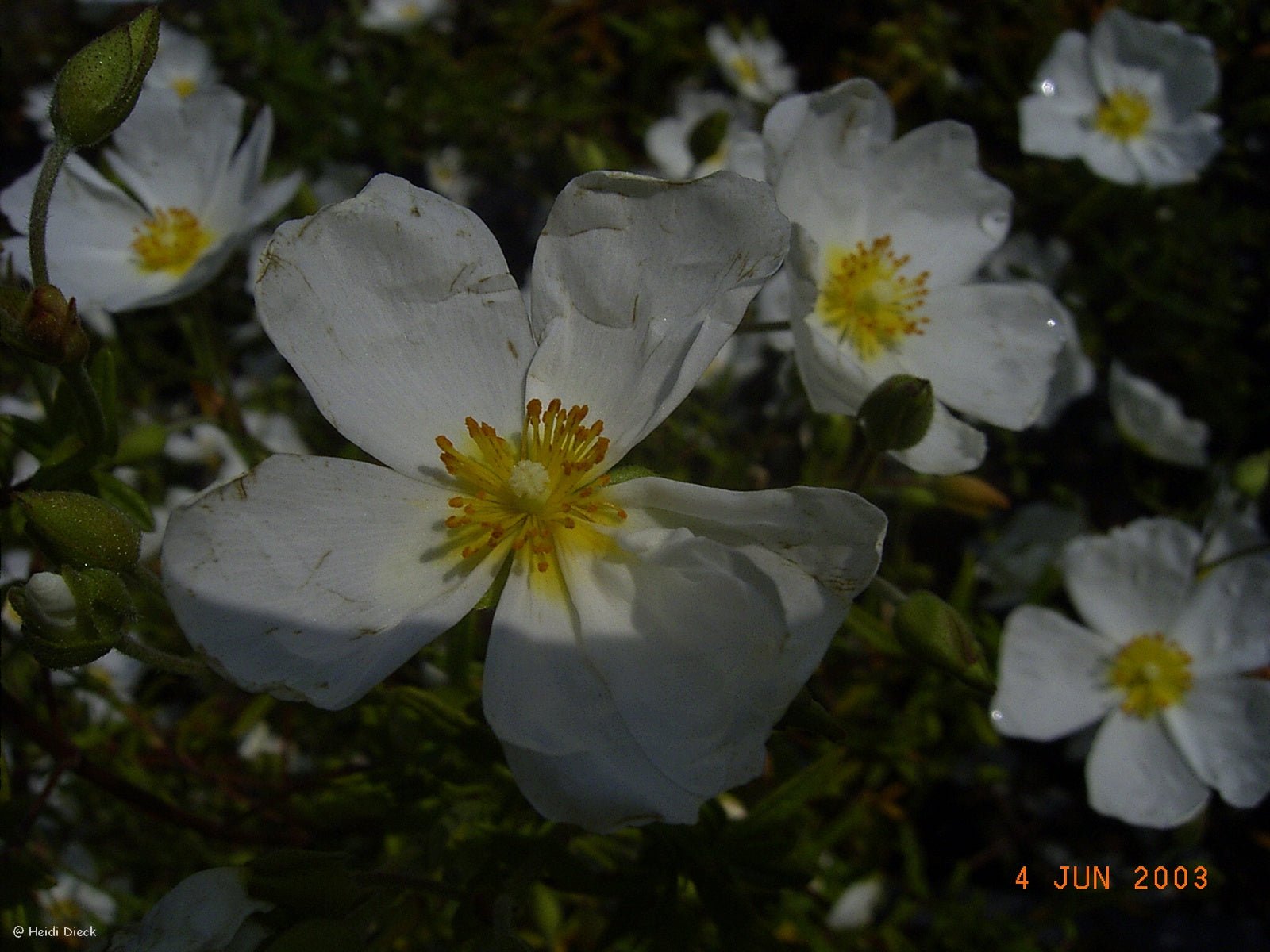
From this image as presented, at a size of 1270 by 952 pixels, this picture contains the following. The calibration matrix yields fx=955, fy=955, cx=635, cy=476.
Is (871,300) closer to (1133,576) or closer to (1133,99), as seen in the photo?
(1133,576)

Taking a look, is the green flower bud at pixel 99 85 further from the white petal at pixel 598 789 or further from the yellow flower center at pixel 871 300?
the yellow flower center at pixel 871 300

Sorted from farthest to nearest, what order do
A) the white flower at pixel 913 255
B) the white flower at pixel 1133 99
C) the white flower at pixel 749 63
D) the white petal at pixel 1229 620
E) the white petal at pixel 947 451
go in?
the white flower at pixel 749 63
the white flower at pixel 1133 99
the white petal at pixel 1229 620
the white flower at pixel 913 255
the white petal at pixel 947 451

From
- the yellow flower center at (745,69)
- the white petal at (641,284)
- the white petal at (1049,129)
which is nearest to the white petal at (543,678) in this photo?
the white petal at (641,284)

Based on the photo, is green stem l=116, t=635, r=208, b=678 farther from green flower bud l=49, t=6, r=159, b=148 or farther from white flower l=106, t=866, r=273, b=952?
green flower bud l=49, t=6, r=159, b=148

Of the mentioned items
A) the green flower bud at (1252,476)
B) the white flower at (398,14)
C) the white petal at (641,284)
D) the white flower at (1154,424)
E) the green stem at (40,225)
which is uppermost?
the green stem at (40,225)

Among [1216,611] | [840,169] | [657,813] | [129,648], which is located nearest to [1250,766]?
[1216,611]

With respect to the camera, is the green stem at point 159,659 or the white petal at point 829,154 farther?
the white petal at point 829,154

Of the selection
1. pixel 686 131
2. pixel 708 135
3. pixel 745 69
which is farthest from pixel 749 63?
→ pixel 708 135
